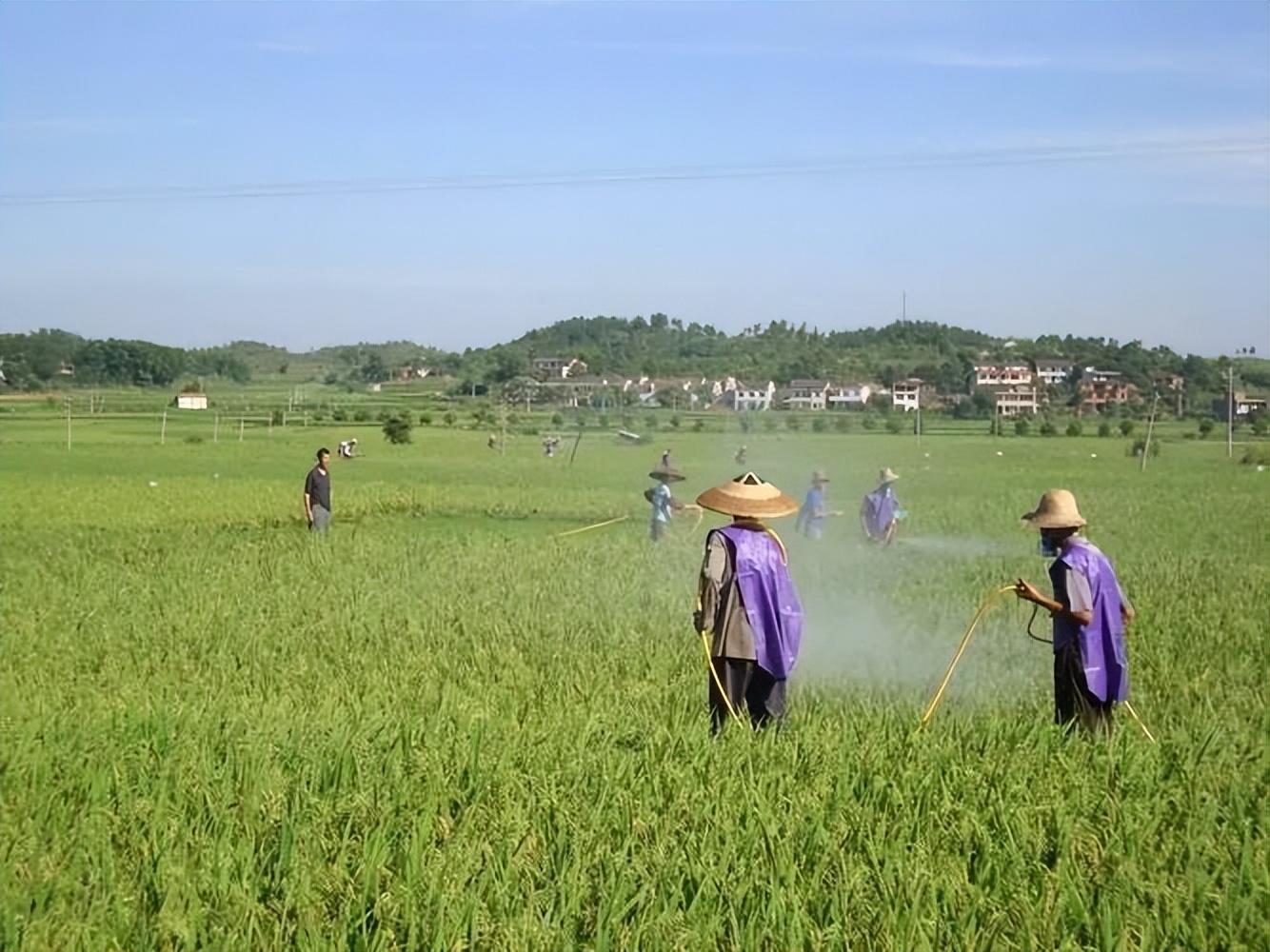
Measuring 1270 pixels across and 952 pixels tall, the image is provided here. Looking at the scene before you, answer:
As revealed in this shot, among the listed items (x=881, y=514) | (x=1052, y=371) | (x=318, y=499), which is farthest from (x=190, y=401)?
(x=881, y=514)

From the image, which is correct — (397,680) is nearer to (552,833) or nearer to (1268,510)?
(552,833)

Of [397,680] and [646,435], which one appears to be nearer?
[397,680]

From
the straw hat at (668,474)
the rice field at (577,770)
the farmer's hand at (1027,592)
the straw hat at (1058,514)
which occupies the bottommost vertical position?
the rice field at (577,770)

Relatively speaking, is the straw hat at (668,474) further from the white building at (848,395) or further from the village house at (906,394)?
the village house at (906,394)

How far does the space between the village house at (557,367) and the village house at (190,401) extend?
1217 cm

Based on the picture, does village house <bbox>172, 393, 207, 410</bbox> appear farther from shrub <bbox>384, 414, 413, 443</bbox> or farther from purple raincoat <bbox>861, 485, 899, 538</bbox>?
purple raincoat <bbox>861, 485, 899, 538</bbox>

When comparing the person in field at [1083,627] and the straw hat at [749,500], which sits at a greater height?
the straw hat at [749,500]

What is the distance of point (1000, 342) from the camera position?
5391 cm

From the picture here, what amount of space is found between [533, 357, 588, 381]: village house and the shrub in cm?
578

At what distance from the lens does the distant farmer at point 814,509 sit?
1925 centimetres

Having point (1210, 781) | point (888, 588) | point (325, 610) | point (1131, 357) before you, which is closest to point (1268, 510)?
point (888, 588)

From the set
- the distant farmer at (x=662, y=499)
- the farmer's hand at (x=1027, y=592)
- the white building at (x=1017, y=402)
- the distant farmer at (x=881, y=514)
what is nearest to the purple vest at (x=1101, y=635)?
the farmer's hand at (x=1027, y=592)

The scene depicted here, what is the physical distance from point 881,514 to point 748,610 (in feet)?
39.3

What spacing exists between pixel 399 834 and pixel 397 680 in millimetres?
4186
